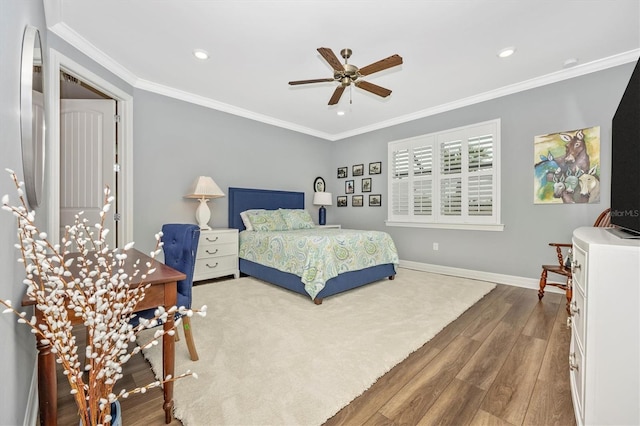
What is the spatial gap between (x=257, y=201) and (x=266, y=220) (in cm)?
56

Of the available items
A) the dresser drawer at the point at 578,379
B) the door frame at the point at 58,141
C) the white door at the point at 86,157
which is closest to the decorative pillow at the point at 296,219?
the door frame at the point at 58,141

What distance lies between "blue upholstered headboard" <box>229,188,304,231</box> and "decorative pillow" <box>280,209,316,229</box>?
0.40 meters

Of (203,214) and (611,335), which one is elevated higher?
(203,214)

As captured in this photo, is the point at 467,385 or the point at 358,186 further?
the point at 358,186

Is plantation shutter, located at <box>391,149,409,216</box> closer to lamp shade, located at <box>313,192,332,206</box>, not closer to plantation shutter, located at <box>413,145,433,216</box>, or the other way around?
plantation shutter, located at <box>413,145,433,216</box>

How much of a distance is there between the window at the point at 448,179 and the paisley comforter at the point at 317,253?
A: 1.13 meters

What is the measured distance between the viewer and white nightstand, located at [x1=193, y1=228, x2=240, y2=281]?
3799 millimetres

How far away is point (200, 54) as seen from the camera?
294 cm

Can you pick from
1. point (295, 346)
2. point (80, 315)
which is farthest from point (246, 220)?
point (80, 315)

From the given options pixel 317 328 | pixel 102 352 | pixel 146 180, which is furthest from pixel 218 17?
pixel 317 328

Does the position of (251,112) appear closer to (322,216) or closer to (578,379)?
(322,216)

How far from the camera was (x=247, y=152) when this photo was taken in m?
4.72

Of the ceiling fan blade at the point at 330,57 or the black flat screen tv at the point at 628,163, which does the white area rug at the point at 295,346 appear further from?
the ceiling fan blade at the point at 330,57

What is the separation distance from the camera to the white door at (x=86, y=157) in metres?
3.07
